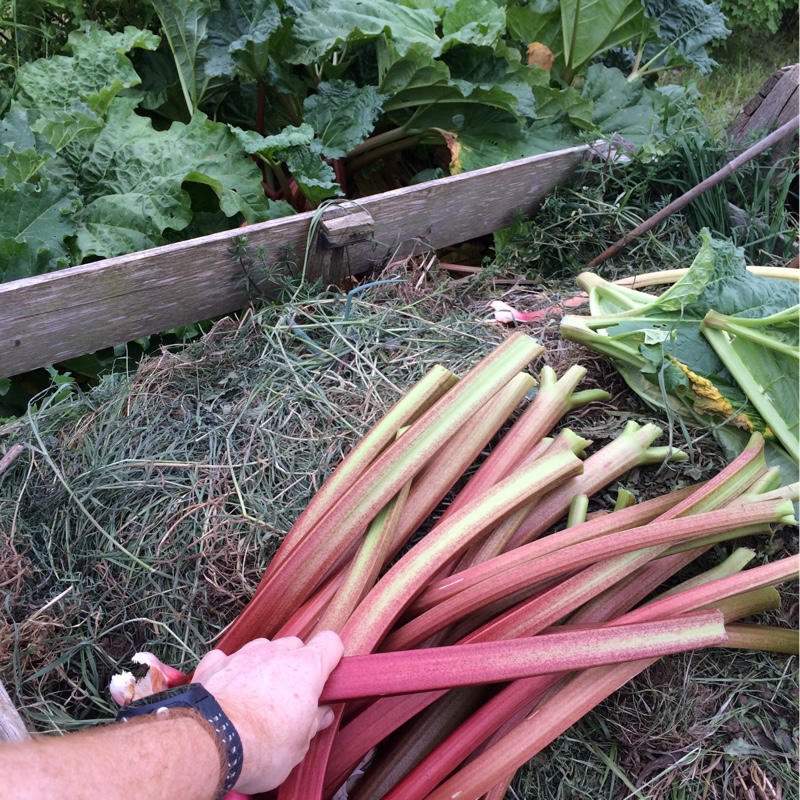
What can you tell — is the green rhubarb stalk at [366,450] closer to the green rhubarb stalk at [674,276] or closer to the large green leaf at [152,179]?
the green rhubarb stalk at [674,276]

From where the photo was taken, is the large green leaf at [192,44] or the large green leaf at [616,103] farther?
the large green leaf at [616,103]

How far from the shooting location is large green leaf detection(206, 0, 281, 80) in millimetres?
2676

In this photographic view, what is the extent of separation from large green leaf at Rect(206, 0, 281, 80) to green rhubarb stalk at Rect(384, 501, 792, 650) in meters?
2.33

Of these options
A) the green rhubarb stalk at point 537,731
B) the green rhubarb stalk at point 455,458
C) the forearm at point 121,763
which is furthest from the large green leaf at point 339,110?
the forearm at point 121,763

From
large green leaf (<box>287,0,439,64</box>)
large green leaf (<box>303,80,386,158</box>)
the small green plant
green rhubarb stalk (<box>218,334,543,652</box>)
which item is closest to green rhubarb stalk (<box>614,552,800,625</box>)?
green rhubarb stalk (<box>218,334,543,652</box>)

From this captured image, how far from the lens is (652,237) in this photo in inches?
119

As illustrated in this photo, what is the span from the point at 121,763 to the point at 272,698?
0.32m

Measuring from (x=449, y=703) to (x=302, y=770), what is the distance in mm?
398

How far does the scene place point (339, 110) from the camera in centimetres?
286

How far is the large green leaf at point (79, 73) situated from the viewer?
2.61 m

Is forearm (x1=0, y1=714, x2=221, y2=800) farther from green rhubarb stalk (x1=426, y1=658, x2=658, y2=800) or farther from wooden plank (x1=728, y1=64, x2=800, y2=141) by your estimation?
wooden plank (x1=728, y1=64, x2=800, y2=141)

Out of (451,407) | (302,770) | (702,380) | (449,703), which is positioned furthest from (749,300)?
(302,770)

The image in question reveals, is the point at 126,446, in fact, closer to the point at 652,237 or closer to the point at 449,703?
the point at 449,703

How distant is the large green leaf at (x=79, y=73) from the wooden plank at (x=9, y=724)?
87.6 inches
